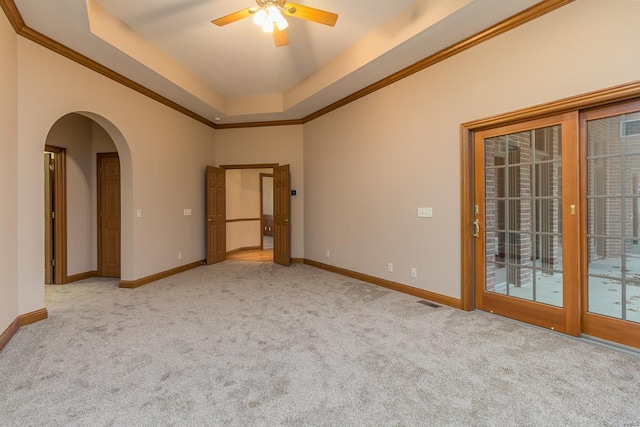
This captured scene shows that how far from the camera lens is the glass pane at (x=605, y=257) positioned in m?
2.64

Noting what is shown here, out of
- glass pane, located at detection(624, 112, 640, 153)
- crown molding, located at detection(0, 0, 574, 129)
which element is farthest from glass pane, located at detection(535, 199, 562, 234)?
crown molding, located at detection(0, 0, 574, 129)

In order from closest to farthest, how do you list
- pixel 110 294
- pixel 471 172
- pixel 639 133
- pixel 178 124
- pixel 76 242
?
1. pixel 639 133
2. pixel 471 172
3. pixel 110 294
4. pixel 76 242
5. pixel 178 124

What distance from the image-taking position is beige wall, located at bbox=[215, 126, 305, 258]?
6609mm

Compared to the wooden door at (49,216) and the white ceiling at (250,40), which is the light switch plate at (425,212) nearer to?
the white ceiling at (250,40)

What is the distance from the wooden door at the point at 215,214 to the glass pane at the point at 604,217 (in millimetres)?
5811

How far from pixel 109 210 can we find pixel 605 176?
252 inches

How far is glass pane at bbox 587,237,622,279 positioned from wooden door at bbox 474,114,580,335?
0.12 metres

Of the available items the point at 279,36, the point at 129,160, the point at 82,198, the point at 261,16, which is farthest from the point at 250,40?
the point at 82,198

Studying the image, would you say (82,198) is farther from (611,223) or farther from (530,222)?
(611,223)

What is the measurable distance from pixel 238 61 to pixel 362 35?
1.85m

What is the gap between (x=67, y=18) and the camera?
9.96ft

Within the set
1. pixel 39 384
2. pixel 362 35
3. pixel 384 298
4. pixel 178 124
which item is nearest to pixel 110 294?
pixel 39 384

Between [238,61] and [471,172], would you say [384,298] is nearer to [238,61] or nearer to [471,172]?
[471,172]

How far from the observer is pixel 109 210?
5.29 metres
